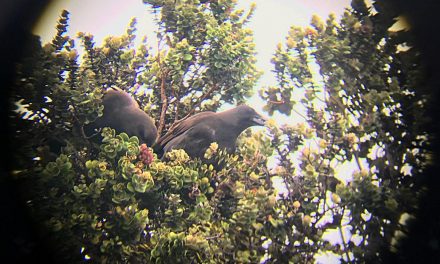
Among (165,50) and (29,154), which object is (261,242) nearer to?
(29,154)

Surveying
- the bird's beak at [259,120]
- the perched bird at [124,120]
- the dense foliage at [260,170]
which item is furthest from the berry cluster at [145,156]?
the bird's beak at [259,120]

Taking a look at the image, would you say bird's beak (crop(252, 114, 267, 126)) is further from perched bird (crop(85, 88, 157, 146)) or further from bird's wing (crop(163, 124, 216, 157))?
perched bird (crop(85, 88, 157, 146))

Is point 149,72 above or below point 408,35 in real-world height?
above

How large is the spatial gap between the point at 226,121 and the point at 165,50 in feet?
6.83

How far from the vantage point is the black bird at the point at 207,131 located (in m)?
5.71

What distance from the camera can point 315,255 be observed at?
12.1ft

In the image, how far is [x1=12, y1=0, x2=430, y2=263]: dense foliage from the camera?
3.30 m

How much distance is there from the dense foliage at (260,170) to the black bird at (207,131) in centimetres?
69

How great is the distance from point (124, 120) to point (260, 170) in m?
2.86

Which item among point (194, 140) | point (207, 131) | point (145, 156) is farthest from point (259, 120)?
point (145, 156)

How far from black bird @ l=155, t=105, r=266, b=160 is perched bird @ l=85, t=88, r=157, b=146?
298 mm

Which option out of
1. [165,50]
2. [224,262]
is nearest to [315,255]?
[224,262]

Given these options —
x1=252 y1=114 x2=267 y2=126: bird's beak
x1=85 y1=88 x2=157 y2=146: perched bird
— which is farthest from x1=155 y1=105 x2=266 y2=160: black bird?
x1=85 y1=88 x2=157 y2=146: perched bird

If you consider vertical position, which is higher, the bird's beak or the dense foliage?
the bird's beak
